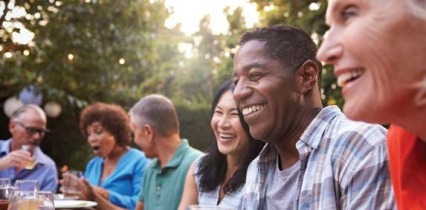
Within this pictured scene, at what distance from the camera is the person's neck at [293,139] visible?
1860 mm

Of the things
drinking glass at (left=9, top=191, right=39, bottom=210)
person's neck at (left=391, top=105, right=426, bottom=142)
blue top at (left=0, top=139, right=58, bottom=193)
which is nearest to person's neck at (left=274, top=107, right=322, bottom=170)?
person's neck at (left=391, top=105, right=426, bottom=142)

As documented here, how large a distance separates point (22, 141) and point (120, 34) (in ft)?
18.3

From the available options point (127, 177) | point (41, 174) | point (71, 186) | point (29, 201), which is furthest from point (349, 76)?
point (41, 174)

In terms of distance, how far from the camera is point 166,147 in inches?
162

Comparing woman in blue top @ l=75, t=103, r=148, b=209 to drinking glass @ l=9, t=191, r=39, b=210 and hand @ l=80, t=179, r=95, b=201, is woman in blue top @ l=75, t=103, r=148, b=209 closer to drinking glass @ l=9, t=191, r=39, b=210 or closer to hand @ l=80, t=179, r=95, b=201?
hand @ l=80, t=179, r=95, b=201

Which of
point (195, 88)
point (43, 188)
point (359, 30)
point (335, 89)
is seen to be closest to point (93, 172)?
point (43, 188)

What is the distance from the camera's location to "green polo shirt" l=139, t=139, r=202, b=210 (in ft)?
12.6

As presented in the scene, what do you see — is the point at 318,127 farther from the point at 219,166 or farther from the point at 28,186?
the point at 28,186

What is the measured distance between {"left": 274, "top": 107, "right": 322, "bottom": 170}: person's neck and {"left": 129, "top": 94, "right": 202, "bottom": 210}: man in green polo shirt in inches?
77.7

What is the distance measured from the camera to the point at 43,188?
510 cm

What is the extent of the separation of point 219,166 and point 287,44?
1.42 m

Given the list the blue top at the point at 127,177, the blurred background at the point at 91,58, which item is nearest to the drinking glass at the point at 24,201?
the blue top at the point at 127,177

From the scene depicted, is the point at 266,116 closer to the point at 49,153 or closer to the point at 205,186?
the point at 205,186

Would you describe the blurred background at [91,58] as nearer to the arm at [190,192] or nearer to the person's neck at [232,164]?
the arm at [190,192]
